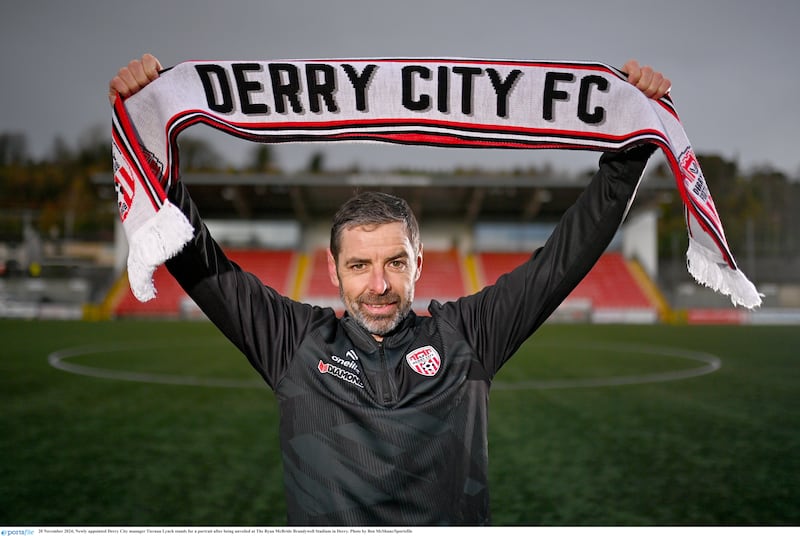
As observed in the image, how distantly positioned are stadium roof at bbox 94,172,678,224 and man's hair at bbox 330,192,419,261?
71.3 feet

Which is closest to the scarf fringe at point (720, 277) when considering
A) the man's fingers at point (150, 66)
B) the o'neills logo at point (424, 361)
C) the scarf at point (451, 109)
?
the scarf at point (451, 109)

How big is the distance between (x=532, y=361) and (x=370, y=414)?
456 inches

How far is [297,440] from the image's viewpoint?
1.90 metres

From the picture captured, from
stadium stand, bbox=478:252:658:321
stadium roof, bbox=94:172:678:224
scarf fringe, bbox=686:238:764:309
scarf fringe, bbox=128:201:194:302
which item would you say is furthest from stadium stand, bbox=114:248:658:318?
scarf fringe, bbox=128:201:194:302

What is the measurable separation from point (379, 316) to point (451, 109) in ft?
2.53

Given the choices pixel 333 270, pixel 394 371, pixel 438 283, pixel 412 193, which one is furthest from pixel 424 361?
pixel 438 283

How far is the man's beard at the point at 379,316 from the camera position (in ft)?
6.24

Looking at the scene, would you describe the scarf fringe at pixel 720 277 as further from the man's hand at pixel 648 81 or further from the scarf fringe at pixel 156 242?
the scarf fringe at pixel 156 242

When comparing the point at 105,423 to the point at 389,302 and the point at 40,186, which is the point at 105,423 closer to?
the point at 389,302

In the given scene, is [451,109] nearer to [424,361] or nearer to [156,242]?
[424,361]

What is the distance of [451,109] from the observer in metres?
2.10

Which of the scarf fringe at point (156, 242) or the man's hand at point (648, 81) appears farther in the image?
the man's hand at point (648, 81)
